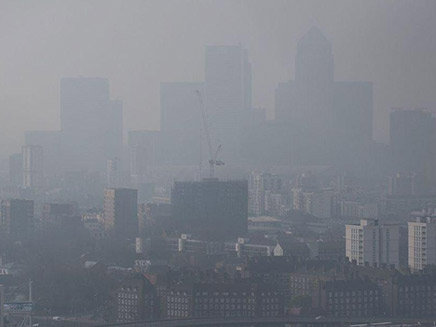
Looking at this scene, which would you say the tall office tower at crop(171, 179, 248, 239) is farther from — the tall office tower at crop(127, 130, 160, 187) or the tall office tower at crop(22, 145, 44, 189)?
the tall office tower at crop(22, 145, 44, 189)

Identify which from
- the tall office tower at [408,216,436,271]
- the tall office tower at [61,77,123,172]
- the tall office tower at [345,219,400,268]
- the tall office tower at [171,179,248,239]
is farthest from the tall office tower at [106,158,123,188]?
the tall office tower at [408,216,436,271]

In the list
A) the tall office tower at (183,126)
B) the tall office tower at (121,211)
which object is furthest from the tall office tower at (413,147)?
the tall office tower at (183,126)

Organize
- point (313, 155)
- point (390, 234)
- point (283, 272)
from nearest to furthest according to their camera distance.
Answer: point (283, 272)
point (390, 234)
point (313, 155)

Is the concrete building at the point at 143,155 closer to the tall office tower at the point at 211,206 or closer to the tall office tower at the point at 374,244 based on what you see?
the tall office tower at the point at 211,206

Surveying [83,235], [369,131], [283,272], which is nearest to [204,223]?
[83,235]

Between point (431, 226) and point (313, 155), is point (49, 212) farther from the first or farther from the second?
point (431, 226)

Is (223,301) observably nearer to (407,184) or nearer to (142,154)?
(407,184)

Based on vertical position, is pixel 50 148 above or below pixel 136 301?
above

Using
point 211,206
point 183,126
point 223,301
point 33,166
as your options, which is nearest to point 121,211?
point 211,206
